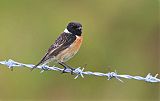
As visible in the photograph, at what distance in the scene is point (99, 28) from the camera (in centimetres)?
1542

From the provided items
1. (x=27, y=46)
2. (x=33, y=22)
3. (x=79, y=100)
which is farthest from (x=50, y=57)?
(x=33, y=22)

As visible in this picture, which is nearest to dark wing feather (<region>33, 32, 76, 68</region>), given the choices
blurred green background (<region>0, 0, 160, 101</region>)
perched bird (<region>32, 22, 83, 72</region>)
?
perched bird (<region>32, 22, 83, 72</region>)

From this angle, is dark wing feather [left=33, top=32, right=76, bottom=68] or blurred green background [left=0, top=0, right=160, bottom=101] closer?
dark wing feather [left=33, top=32, right=76, bottom=68]

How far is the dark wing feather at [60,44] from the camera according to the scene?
35.1ft

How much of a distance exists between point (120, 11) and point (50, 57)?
220 inches

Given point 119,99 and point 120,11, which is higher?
point 120,11

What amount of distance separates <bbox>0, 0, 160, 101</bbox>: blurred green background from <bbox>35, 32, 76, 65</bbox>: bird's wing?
2.77m

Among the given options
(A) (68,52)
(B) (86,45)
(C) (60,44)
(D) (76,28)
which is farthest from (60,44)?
(B) (86,45)

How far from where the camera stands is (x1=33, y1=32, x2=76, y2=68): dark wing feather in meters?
10.7

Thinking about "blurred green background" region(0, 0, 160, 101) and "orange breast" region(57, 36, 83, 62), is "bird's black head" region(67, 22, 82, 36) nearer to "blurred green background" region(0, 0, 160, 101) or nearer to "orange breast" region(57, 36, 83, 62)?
"orange breast" region(57, 36, 83, 62)

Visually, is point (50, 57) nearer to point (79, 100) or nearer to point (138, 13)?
point (79, 100)

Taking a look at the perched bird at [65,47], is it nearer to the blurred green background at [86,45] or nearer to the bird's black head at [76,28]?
the bird's black head at [76,28]

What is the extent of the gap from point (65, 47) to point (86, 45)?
4247 millimetres

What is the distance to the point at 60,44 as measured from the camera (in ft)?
35.5
